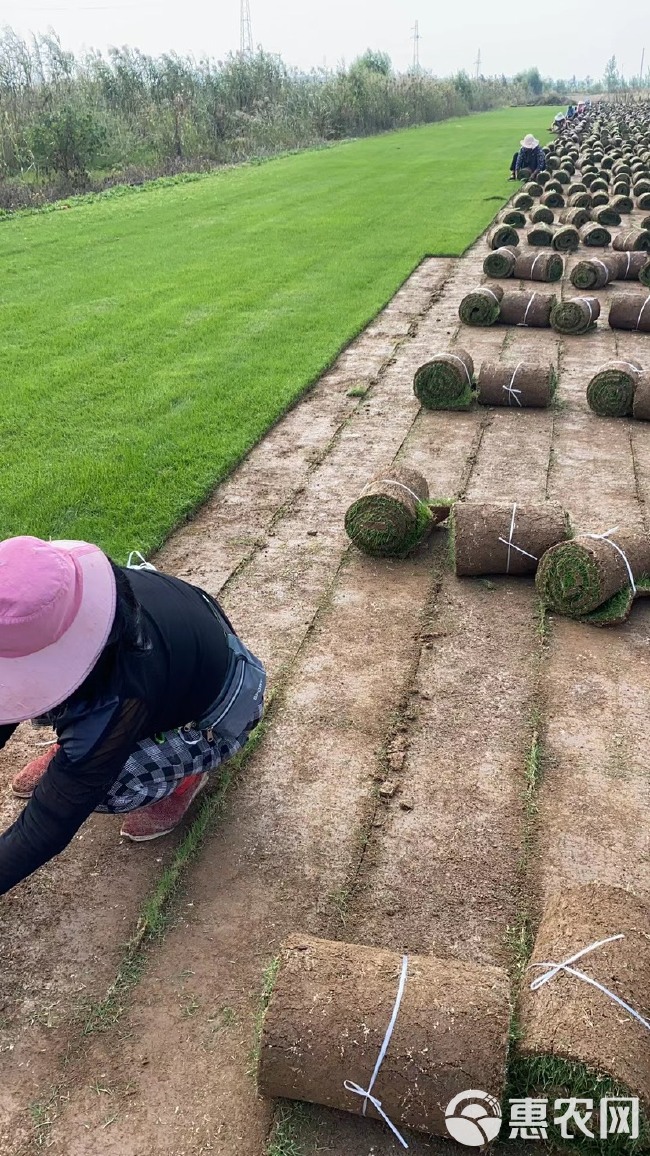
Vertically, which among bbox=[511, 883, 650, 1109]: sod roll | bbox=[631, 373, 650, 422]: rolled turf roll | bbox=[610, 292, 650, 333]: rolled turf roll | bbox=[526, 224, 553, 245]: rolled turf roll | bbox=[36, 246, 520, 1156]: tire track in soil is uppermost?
bbox=[526, 224, 553, 245]: rolled turf roll

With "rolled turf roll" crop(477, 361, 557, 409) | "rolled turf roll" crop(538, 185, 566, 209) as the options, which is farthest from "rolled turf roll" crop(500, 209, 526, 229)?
"rolled turf roll" crop(477, 361, 557, 409)

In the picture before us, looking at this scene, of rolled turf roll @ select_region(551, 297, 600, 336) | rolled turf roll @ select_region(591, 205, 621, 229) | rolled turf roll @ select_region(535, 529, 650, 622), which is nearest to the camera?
rolled turf roll @ select_region(535, 529, 650, 622)

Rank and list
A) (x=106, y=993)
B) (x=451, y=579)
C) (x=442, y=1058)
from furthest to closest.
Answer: (x=451, y=579) → (x=106, y=993) → (x=442, y=1058)

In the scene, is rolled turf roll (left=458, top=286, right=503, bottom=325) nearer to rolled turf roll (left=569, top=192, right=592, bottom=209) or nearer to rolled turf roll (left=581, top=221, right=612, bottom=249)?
rolled turf roll (left=581, top=221, right=612, bottom=249)

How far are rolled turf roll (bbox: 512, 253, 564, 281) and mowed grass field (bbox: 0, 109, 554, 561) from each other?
6.91 ft

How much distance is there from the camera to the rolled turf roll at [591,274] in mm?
14992

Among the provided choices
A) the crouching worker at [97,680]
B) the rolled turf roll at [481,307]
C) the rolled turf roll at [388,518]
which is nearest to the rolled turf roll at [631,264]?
the rolled turf roll at [481,307]

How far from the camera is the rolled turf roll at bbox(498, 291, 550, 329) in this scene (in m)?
12.7

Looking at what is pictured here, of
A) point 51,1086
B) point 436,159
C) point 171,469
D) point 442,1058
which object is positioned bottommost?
point 51,1086

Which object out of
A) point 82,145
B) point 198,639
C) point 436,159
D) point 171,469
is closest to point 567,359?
point 171,469

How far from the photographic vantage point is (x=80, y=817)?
3.01 metres

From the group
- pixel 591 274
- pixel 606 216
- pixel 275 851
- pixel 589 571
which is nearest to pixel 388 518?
pixel 589 571

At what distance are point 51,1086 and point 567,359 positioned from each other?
34.7 feet

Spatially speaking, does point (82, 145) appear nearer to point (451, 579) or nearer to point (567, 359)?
point (567, 359)
